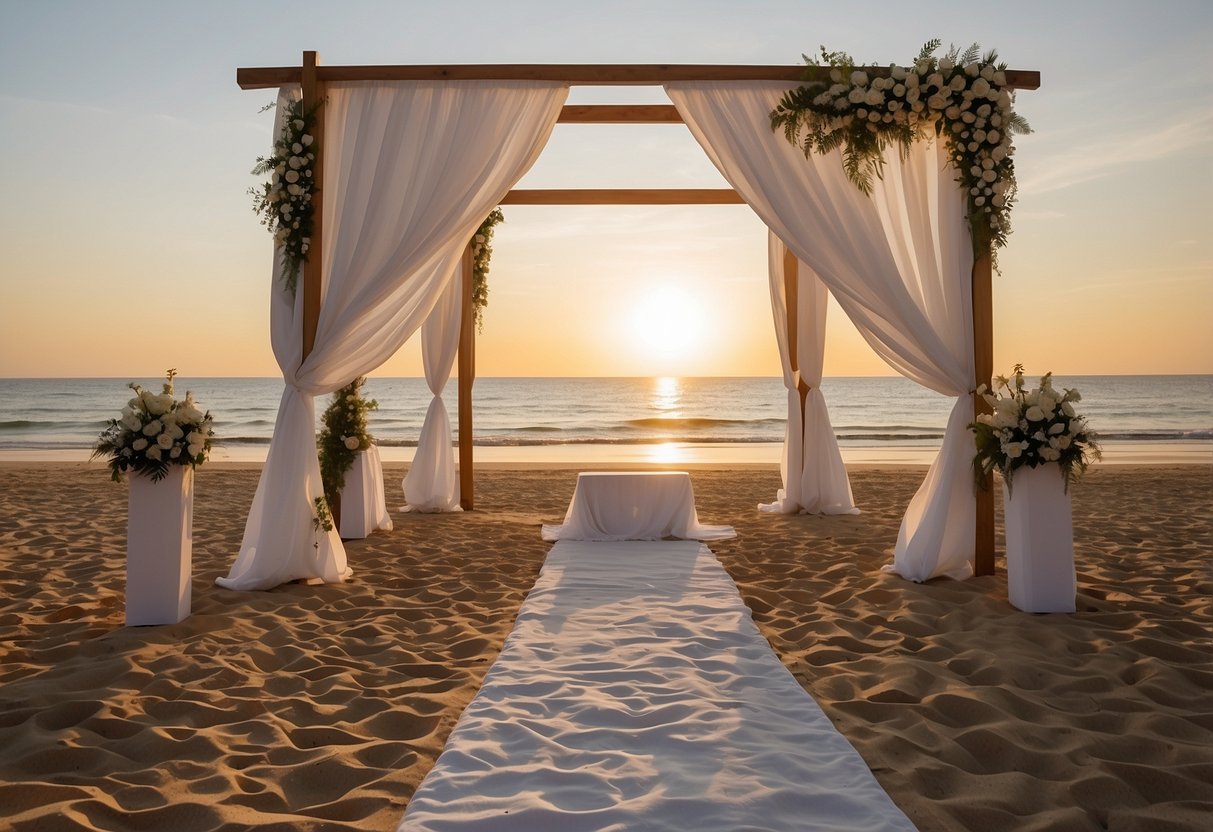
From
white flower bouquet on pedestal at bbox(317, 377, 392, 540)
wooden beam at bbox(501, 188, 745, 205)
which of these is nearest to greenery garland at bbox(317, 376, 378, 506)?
white flower bouquet on pedestal at bbox(317, 377, 392, 540)

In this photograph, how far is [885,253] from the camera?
471cm

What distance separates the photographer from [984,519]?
4.66m

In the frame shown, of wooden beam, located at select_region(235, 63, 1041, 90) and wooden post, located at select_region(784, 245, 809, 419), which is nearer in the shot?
wooden beam, located at select_region(235, 63, 1041, 90)

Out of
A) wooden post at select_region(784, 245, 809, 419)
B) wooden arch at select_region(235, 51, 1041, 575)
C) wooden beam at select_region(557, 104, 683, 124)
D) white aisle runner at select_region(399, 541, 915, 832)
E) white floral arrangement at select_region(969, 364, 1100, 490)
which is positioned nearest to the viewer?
white aisle runner at select_region(399, 541, 915, 832)

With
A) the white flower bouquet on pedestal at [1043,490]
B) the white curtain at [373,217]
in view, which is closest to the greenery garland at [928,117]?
the white flower bouquet on pedestal at [1043,490]

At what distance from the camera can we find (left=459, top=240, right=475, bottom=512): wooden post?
7852 mm

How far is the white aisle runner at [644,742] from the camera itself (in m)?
1.87

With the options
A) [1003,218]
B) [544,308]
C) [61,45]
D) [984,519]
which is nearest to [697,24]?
[1003,218]

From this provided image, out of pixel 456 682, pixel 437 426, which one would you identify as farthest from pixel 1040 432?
pixel 437 426

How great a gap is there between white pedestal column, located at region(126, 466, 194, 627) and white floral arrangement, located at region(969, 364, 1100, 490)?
13.5 feet

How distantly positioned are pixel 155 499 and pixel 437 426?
3.98m

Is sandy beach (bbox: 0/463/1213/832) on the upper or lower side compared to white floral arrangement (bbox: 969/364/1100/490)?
lower

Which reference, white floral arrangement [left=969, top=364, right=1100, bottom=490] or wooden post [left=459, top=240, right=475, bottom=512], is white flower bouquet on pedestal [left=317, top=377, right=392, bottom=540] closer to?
wooden post [left=459, top=240, right=475, bottom=512]

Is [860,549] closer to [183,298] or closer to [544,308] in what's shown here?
[183,298]
